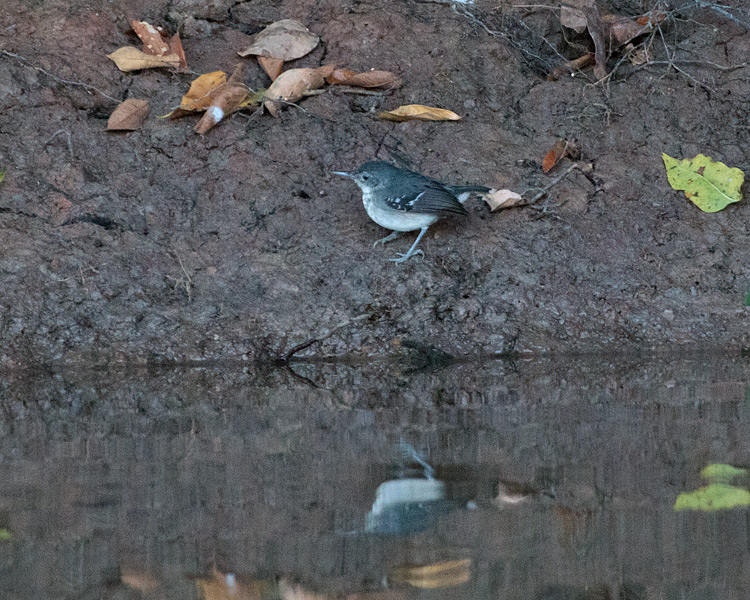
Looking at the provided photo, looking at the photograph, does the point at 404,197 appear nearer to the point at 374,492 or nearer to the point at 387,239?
the point at 387,239

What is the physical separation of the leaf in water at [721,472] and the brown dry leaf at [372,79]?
168 inches

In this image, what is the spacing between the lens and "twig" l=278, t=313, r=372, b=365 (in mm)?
5121

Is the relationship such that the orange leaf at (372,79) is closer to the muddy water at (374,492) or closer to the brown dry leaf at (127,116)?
the brown dry leaf at (127,116)

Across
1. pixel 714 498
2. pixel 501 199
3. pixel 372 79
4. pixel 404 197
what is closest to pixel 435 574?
pixel 714 498

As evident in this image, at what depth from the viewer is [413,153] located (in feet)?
20.1

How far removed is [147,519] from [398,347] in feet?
9.23

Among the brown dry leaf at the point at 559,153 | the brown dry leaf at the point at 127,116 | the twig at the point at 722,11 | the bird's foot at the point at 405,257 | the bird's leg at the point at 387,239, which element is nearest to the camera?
the bird's foot at the point at 405,257

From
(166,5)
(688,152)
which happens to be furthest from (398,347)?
(166,5)

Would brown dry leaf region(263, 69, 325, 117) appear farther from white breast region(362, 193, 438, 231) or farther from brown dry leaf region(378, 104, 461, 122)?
white breast region(362, 193, 438, 231)

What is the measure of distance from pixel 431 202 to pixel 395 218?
26cm

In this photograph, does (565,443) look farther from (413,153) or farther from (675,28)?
(675,28)

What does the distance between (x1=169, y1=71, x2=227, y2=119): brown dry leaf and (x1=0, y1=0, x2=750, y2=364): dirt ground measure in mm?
148

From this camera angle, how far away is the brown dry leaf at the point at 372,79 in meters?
6.31

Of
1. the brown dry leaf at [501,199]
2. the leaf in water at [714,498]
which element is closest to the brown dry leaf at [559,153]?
the brown dry leaf at [501,199]
